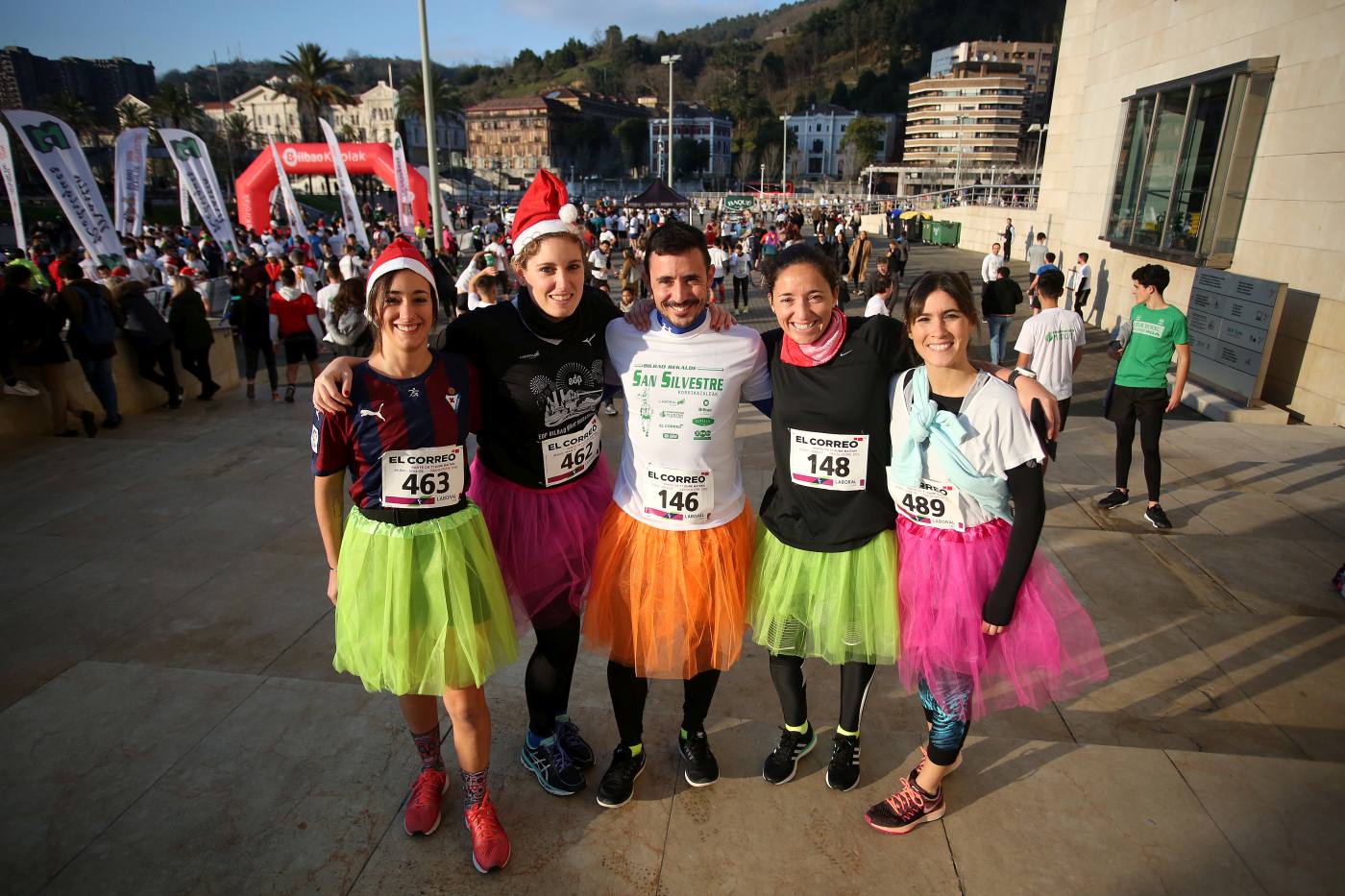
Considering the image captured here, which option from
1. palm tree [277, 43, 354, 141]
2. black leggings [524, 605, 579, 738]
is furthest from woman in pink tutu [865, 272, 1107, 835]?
palm tree [277, 43, 354, 141]

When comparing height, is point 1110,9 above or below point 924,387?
above

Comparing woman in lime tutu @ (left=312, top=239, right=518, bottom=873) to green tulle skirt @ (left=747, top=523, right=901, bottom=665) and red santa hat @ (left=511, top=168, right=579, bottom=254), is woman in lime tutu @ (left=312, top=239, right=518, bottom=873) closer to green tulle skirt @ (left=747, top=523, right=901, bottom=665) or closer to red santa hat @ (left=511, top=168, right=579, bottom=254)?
red santa hat @ (left=511, top=168, right=579, bottom=254)

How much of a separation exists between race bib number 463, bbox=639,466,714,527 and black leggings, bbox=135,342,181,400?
346 inches

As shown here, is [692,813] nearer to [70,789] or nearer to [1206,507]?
[70,789]

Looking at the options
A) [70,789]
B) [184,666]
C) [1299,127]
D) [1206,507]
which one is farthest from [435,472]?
[1299,127]

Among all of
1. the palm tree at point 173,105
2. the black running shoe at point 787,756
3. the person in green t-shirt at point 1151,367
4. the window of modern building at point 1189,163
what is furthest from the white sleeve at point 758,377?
the palm tree at point 173,105

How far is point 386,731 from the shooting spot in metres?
3.08

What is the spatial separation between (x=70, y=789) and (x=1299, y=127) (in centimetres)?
1331

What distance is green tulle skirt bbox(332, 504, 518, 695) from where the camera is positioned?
2.34m

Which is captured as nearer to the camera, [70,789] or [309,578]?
[70,789]

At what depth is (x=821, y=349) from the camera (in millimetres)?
2510

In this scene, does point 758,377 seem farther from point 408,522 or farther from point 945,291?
point 408,522

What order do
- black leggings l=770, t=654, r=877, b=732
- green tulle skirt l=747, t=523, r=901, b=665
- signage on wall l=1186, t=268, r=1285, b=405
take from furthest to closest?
signage on wall l=1186, t=268, r=1285, b=405 < black leggings l=770, t=654, r=877, b=732 < green tulle skirt l=747, t=523, r=901, b=665

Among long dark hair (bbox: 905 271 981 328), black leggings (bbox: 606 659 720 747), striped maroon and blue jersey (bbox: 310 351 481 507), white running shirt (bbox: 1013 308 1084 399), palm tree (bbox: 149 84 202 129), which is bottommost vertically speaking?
black leggings (bbox: 606 659 720 747)
